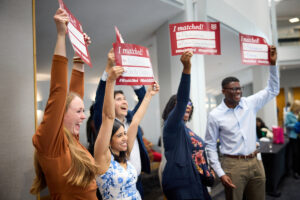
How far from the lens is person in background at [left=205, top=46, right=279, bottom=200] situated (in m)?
1.95

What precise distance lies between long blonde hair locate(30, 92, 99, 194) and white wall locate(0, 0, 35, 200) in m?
0.67

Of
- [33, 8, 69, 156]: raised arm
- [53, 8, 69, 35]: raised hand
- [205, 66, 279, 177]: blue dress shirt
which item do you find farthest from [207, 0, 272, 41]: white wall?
[33, 8, 69, 156]: raised arm

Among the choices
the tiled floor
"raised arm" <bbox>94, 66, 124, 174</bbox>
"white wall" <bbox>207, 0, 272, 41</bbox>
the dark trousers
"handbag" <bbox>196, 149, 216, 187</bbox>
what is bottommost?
the tiled floor

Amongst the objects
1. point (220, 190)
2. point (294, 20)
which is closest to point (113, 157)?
point (220, 190)

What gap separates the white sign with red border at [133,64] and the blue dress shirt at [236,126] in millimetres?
977

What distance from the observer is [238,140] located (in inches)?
79.2

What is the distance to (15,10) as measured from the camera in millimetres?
1649

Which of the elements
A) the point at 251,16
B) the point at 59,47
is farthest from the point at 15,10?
the point at 251,16

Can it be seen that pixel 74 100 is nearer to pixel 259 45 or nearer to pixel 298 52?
pixel 259 45

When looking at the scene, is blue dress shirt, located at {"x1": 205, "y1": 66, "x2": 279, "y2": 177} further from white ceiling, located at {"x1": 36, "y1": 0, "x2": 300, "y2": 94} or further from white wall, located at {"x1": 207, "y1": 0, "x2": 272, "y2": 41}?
white wall, located at {"x1": 207, "y1": 0, "x2": 272, "y2": 41}

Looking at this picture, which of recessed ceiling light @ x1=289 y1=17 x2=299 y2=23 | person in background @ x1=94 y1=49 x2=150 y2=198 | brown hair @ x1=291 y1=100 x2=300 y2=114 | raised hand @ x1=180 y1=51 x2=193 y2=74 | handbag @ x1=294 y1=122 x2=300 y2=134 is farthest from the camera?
recessed ceiling light @ x1=289 y1=17 x2=299 y2=23

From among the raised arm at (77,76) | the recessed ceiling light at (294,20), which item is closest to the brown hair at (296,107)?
the raised arm at (77,76)

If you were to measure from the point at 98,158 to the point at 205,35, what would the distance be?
3.81 feet

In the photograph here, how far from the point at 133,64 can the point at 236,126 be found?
4.08 ft
